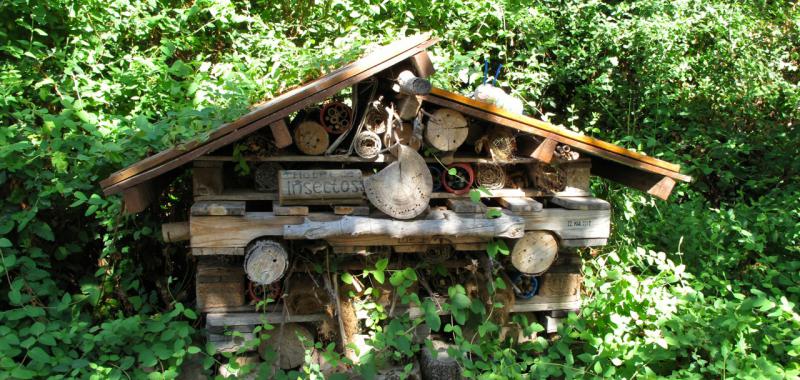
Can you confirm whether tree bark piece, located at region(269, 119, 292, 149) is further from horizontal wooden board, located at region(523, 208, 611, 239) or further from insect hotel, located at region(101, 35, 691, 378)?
horizontal wooden board, located at region(523, 208, 611, 239)

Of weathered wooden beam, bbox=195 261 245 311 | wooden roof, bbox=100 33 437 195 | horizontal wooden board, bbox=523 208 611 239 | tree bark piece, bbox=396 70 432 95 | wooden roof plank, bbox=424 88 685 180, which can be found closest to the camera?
wooden roof, bbox=100 33 437 195

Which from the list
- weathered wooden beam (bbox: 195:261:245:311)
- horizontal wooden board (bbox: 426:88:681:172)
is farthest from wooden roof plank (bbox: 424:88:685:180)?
weathered wooden beam (bbox: 195:261:245:311)

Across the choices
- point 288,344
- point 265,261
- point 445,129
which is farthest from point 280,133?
point 288,344

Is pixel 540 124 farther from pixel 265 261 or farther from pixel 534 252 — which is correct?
pixel 265 261

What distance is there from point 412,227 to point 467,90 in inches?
131

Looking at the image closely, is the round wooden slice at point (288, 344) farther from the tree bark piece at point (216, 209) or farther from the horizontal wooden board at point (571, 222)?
the horizontal wooden board at point (571, 222)

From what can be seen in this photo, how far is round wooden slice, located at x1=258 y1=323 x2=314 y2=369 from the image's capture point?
153 inches

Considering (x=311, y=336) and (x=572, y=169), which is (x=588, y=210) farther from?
(x=311, y=336)

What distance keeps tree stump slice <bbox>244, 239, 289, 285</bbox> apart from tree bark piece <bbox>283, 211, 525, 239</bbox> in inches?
7.0

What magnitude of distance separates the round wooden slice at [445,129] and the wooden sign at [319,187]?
0.52 m

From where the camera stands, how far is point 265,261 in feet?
11.6

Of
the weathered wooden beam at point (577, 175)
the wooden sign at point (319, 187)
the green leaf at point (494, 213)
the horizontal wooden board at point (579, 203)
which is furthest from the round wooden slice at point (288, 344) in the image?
the weathered wooden beam at point (577, 175)

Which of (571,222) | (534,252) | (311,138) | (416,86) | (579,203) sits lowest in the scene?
(534,252)

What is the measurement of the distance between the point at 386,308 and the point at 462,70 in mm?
2602
